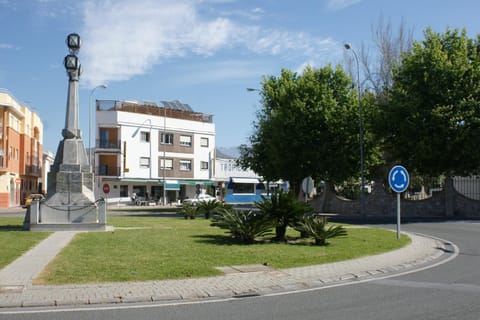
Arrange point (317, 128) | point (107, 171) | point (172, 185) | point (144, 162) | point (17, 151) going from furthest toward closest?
point (172, 185)
point (144, 162)
point (107, 171)
point (17, 151)
point (317, 128)

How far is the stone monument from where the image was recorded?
19219mm

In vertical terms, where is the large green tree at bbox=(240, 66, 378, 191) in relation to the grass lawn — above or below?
above

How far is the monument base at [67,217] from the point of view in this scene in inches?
746

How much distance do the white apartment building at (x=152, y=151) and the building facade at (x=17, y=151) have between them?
24.6 ft

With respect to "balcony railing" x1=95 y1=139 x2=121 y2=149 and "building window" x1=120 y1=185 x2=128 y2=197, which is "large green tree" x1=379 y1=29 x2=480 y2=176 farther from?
"building window" x1=120 y1=185 x2=128 y2=197

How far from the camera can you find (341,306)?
7508 millimetres

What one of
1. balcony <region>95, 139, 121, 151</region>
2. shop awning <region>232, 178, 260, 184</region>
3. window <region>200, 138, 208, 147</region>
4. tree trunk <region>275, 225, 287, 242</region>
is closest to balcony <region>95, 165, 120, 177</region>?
balcony <region>95, 139, 121, 151</region>

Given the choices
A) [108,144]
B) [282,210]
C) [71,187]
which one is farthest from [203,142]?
[282,210]

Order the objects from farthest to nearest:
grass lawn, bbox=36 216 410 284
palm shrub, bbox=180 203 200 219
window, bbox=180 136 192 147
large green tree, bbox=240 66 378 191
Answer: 1. window, bbox=180 136 192 147
2. large green tree, bbox=240 66 378 191
3. palm shrub, bbox=180 203 200 219
4. grass lawn, bbox=36 216 410 284

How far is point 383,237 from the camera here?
17.5 m

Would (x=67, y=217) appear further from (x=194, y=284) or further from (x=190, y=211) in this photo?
(x=194, y=284)

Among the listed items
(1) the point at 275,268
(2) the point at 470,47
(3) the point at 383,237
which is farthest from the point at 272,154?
(1) the point at 275,268

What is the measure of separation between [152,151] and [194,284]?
53.5 meters

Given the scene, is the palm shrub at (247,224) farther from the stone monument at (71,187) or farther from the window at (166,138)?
the window at (166,138)
